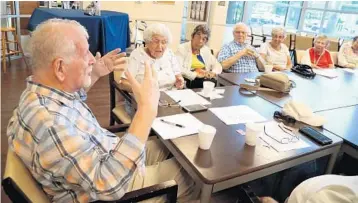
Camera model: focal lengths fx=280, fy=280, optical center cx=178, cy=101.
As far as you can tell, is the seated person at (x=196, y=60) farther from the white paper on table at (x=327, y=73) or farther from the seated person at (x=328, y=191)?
the seated person at (x=328, y=191)

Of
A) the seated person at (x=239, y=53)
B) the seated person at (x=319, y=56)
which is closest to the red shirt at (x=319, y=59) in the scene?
the seated person at (x=319, y=56)

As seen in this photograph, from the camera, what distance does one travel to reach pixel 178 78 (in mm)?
2455

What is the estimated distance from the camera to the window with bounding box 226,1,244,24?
724 cm

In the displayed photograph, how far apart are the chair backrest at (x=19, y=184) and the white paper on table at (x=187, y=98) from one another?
38.6 inches

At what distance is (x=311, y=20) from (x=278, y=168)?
25.6 feet

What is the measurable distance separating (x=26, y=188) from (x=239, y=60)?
267 centimetres

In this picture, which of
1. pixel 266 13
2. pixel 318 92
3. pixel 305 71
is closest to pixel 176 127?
pixel 318 92

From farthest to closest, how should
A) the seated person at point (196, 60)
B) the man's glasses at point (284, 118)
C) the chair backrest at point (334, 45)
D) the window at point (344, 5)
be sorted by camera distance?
the window at point (344, 5), the chair backrest at point (334, 45), the seated person at point (196, 60), the man's glasses at point (284, 118)

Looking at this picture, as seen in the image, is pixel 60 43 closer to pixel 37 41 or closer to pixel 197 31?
pixel 37 41

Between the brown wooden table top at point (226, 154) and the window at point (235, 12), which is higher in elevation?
the window at point (235, 12)

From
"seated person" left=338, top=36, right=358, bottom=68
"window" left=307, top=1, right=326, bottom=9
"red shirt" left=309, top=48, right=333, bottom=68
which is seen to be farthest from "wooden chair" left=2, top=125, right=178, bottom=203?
"window" left=307, top=1, right=326, bottom=9

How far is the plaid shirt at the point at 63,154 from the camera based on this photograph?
2.89ft

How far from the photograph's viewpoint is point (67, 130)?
2.97ft

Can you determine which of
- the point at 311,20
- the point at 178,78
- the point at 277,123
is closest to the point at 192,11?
the point at 311,20
